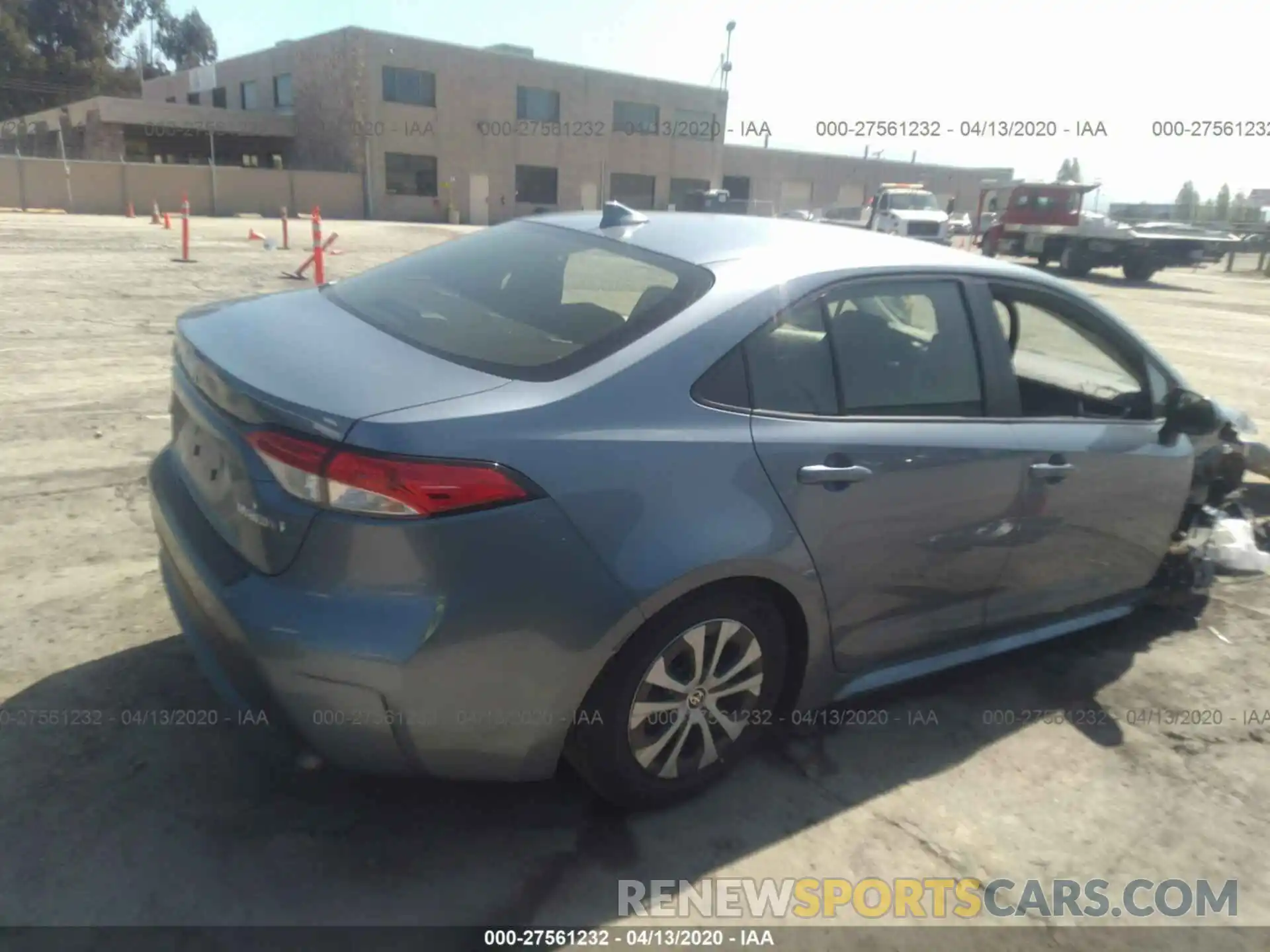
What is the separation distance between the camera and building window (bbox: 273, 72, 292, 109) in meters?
47.2

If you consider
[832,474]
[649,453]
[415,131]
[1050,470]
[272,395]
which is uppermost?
[415,131]

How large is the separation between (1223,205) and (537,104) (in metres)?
39.9

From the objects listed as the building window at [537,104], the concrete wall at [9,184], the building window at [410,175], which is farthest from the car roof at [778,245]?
the building window at [537,104]

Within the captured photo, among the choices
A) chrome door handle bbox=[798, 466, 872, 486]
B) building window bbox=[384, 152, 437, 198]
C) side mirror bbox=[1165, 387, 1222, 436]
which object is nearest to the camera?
chrome door handle bbox=[798, 466, 872, 486]

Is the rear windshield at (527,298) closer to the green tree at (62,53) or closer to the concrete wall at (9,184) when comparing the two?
the concrete wall at (9,184)

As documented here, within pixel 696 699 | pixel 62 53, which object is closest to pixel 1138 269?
pixel 696 699

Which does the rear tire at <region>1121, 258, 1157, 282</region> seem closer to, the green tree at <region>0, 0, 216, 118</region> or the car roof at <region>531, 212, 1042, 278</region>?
the car roof at <region>531, 212, 1042, 278</region>

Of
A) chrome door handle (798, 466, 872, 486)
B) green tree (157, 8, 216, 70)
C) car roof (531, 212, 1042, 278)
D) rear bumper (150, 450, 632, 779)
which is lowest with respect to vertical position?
rear bumper (150, 450, 632, 779)

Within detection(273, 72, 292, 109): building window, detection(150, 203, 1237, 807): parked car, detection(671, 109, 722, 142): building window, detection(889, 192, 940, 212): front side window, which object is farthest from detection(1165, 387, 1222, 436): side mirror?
detection(671, 109, 722, 142): building window

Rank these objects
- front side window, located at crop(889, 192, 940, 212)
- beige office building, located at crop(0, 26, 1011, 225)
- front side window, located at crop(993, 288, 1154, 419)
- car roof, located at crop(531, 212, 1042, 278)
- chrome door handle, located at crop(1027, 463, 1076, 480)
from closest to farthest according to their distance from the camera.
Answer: car roof, located at crop(531, 212, 1042, 278)
chrome door handle, located at crop(1027, 463, 1076, 480)
front side window, located at crop(993, 288, 1154, 419)
front side window, located at crop(889, 192, 940, 212)
beige office building, located at crop(0, 26, 1011, 225)

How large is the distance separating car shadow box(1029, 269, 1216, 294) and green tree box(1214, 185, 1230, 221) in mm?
27671

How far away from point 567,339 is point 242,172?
135ft

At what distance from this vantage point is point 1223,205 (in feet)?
182

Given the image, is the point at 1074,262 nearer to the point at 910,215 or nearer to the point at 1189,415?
the point at 910,215
